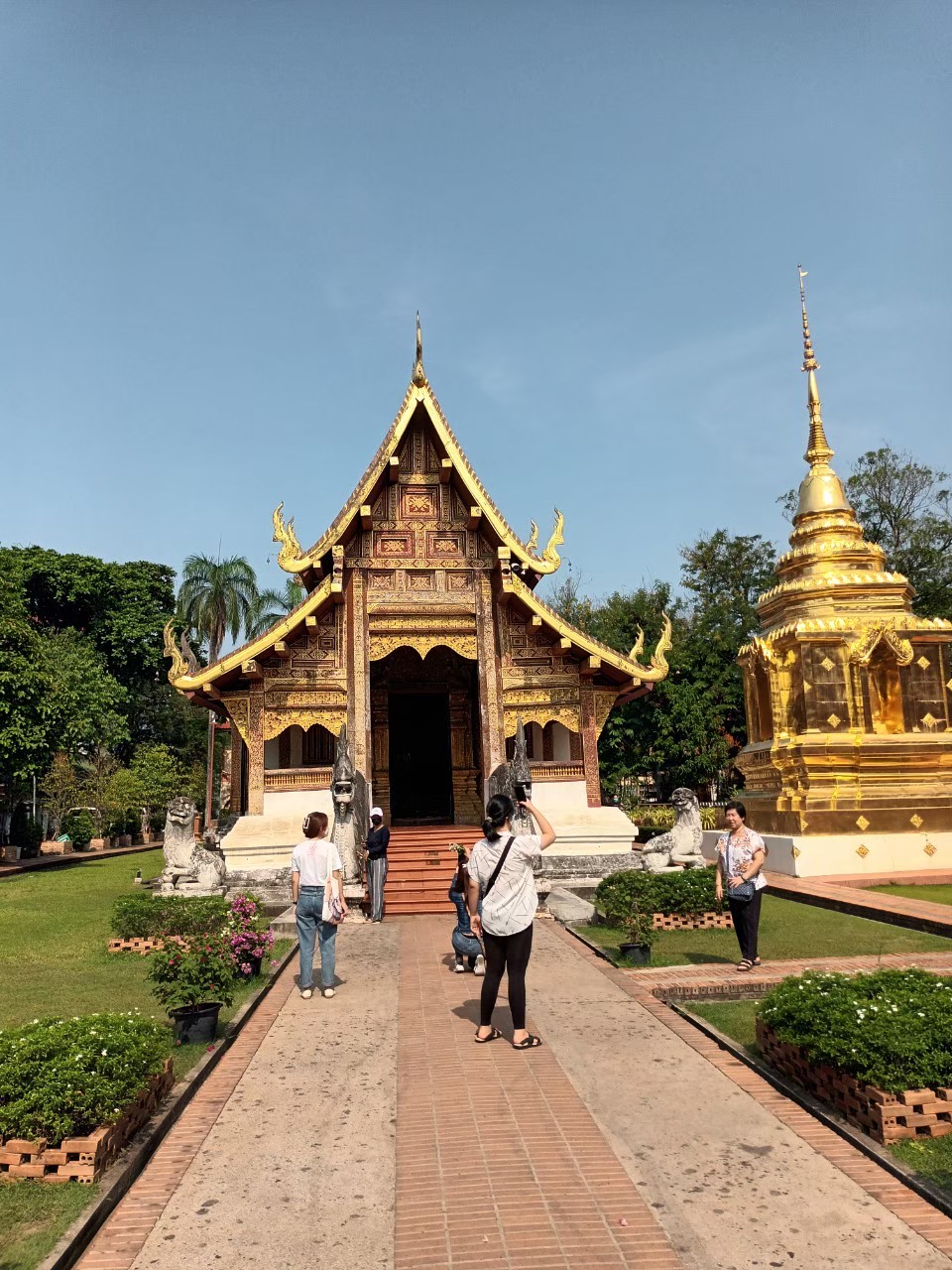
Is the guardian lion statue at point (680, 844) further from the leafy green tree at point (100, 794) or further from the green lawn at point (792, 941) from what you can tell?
the leafy green tree at point (100, 794)

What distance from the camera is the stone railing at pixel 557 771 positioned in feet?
50.6

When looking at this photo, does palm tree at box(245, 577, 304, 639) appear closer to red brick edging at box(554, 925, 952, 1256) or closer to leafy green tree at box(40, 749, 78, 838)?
leafy green tree at box(40, 749, 78, 838)

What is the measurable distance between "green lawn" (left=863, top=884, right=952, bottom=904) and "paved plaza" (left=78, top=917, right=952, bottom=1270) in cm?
856

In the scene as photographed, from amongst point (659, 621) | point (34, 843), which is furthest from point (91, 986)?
point (659, 621)

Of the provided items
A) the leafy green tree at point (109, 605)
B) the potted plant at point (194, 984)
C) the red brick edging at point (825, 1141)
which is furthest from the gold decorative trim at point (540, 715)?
the leafy green tree at point (109, 605)

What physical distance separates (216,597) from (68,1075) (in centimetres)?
4017

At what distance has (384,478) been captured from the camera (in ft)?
51.1

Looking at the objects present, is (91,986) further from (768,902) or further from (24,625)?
(24,625)

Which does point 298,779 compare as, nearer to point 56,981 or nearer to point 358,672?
point 358,672

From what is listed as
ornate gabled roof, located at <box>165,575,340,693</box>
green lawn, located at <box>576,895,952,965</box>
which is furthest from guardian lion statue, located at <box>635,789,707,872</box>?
ornate gabled roof, located at <box>165,575,340,693</box>

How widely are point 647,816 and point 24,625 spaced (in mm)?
18204

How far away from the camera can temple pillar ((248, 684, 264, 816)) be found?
1474 centimetres

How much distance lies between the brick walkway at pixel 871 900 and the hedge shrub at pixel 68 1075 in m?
9.02

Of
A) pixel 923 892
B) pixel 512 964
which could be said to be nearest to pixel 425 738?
pixel 923 892
